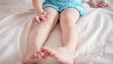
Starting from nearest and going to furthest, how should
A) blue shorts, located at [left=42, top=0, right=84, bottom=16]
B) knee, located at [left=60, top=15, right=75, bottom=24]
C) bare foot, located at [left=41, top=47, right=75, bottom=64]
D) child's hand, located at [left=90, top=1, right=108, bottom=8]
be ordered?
bare foot, located at [left=41, top=47, right=75, bottom=64], knee, located at [left=60, top=15, right=75, bottom=24], blue shorts, located at [left=42, top=0, right=84, bottom=16], child's hand, located at [left=90, top=1, right=108, bottom=8]

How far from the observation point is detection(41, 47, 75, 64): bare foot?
1.15 ft

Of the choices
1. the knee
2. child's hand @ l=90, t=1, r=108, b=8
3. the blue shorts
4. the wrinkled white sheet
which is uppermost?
the blue shorts

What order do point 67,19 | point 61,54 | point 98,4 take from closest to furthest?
1. point 61,54
2. point 67,19
3. point 98,4

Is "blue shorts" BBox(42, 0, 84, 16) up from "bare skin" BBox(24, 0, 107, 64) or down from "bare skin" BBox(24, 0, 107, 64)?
up

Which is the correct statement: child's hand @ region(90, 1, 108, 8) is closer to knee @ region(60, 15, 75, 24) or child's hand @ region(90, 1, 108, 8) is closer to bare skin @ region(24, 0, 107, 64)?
bare skin @ region(24, 0, 107, 64)

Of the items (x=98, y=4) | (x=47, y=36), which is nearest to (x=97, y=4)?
(x=98, y=4)

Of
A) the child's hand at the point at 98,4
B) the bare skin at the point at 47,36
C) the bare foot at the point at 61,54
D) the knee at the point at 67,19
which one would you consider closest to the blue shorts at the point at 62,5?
the bare skin at the point at 47,36

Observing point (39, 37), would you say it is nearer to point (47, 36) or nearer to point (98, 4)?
point (47, 36)

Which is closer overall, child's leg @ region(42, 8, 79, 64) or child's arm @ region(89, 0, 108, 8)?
child's leg @ region(42, 8, 79, 64)

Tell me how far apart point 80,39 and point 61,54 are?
0.72 ft

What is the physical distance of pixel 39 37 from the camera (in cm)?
48

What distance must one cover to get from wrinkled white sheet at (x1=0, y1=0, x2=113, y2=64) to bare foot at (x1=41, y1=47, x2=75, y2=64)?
0.18 ft

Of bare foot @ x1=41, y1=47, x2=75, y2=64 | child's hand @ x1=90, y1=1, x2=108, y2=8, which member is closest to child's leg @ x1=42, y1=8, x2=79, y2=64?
bare foot @ x1=41, y1=47, x2=75, y2=64

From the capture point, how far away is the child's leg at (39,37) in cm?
36
